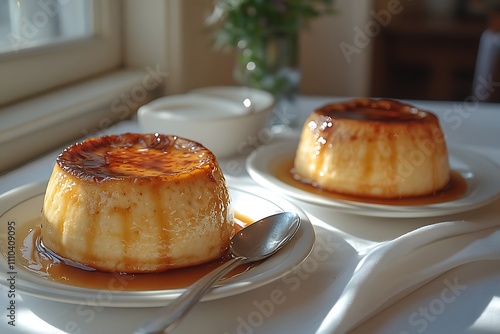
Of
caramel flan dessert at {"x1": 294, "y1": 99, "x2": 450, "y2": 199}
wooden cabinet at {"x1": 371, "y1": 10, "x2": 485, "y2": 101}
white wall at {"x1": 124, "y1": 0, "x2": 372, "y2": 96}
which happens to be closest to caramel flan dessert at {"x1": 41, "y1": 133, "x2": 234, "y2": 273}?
caramel flan dessert at {"x1": 294, "y1": 99, "x2": 450, "y2": 199}

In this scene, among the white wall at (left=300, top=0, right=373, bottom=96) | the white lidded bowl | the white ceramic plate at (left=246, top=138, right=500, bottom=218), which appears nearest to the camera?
the white ceramic plate at (left=246, top=138, right=500, bottom=218)

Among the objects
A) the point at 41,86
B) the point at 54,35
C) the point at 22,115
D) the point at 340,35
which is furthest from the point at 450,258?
the point at 340,35

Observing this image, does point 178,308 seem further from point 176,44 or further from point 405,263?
point 176,44

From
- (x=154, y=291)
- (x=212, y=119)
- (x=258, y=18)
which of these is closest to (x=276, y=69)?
(x=258, y=18)

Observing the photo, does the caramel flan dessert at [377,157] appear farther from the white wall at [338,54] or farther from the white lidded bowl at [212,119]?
the white wall at [338,54]

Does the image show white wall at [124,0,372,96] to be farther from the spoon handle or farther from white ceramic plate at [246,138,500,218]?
the spoon handle

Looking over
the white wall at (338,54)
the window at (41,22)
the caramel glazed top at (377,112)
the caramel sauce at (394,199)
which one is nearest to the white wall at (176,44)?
the window at (41,22)
